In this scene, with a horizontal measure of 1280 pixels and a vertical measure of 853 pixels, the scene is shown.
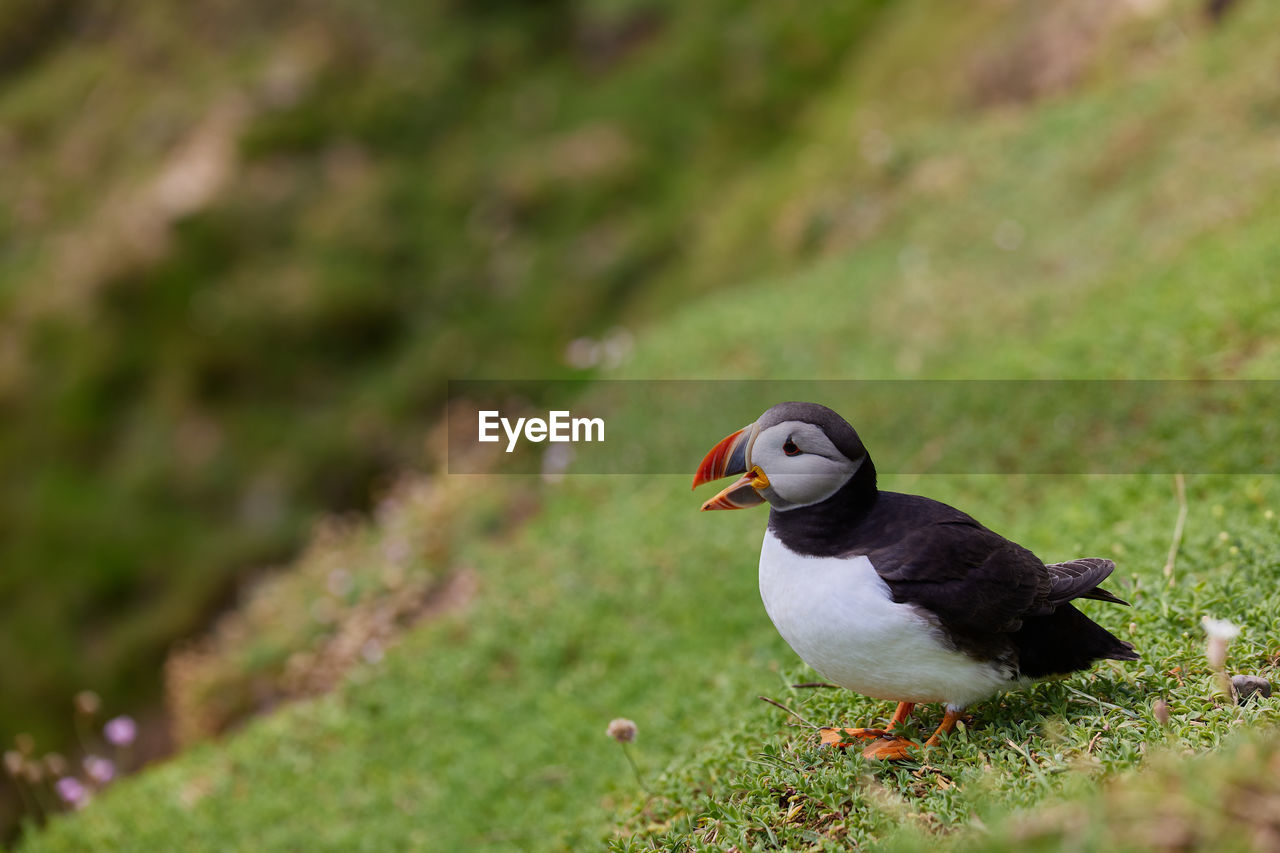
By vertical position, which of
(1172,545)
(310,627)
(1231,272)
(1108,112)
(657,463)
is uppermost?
(1108,112)

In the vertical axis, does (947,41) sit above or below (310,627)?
above

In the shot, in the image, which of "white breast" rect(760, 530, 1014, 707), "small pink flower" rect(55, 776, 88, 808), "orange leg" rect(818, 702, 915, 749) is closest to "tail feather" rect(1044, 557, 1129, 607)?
"white breast" rect(760, 530, 1014, 707)

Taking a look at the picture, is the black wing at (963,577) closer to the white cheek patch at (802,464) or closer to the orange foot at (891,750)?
the white cheek patch at (802,464)

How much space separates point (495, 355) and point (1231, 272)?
13.0m

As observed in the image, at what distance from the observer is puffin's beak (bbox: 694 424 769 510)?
12.1 feet

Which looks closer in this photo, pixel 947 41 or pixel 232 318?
pixel 947 41

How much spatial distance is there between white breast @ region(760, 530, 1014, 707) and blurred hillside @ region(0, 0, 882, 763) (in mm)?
11078

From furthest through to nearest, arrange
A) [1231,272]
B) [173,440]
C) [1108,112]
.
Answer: [173,440], [1108,112], [1231,272]

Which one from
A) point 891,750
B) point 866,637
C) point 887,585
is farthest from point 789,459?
point 891,750

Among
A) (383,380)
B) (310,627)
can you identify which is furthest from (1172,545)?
(383,380)

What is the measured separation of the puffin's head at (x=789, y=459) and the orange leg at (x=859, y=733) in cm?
95

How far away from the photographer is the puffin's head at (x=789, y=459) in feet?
11.8

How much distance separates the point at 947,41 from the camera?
17844 mm

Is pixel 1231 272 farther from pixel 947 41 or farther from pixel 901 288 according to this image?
pixel 947 41
